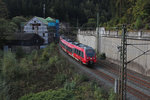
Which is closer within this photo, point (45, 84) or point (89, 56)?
point (45, 84)

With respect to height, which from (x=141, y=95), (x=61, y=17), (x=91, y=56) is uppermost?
(x=61, y=17)

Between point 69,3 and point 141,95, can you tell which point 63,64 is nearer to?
point 141,95

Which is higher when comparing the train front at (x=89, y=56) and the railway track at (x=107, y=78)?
the train front at (x=89, y=56)

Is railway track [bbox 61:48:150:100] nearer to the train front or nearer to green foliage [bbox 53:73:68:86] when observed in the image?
the train front

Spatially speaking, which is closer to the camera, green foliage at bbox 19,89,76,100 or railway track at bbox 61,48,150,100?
green foliage at bbox 19,89,76,100

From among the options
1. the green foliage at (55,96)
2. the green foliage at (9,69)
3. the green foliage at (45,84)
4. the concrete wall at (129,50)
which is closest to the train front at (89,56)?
the green foliage at (45,84)

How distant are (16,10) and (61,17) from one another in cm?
1916

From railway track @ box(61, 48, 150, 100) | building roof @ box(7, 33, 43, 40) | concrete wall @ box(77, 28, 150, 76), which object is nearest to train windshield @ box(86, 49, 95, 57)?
railway track @ box(61, 48, 150, 100)

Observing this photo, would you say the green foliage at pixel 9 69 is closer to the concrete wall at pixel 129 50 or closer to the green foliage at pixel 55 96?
the green foliage at pixel 55 96

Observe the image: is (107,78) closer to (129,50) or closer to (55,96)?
(129,50)

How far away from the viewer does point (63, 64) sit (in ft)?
55.4

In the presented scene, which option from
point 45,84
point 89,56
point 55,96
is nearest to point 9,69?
point 45,84

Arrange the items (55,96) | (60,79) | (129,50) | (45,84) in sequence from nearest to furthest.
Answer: (55,96), (45,84), (60,79), (129,50)

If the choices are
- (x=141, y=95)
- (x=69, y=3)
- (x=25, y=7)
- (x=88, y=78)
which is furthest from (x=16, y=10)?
(x=141, y=95)
